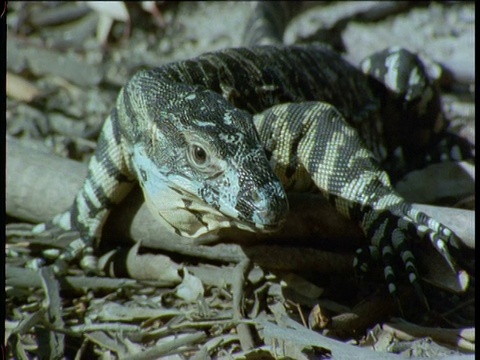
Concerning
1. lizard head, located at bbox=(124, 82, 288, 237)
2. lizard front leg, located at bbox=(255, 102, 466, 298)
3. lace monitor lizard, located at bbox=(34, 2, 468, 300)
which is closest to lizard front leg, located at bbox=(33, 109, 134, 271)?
lace monitor lizard, located at bbox=(34, 2, 468, 300)

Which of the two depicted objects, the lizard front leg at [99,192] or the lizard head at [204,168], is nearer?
the lizard head at [204,168]

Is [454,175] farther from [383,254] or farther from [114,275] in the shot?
[114,275]

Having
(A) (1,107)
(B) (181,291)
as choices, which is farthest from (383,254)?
(A) (1,107)

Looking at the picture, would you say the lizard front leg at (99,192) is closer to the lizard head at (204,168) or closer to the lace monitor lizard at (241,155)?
the lace monitor lizard at (241,155)

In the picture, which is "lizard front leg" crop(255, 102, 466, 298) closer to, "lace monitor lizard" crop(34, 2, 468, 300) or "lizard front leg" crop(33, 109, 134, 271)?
"lace monitor lizard" crop(34, 2, 468, 300)

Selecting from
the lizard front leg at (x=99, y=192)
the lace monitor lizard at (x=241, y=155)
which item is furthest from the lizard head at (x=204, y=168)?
the lizard front leg at (x=99, y=192)
